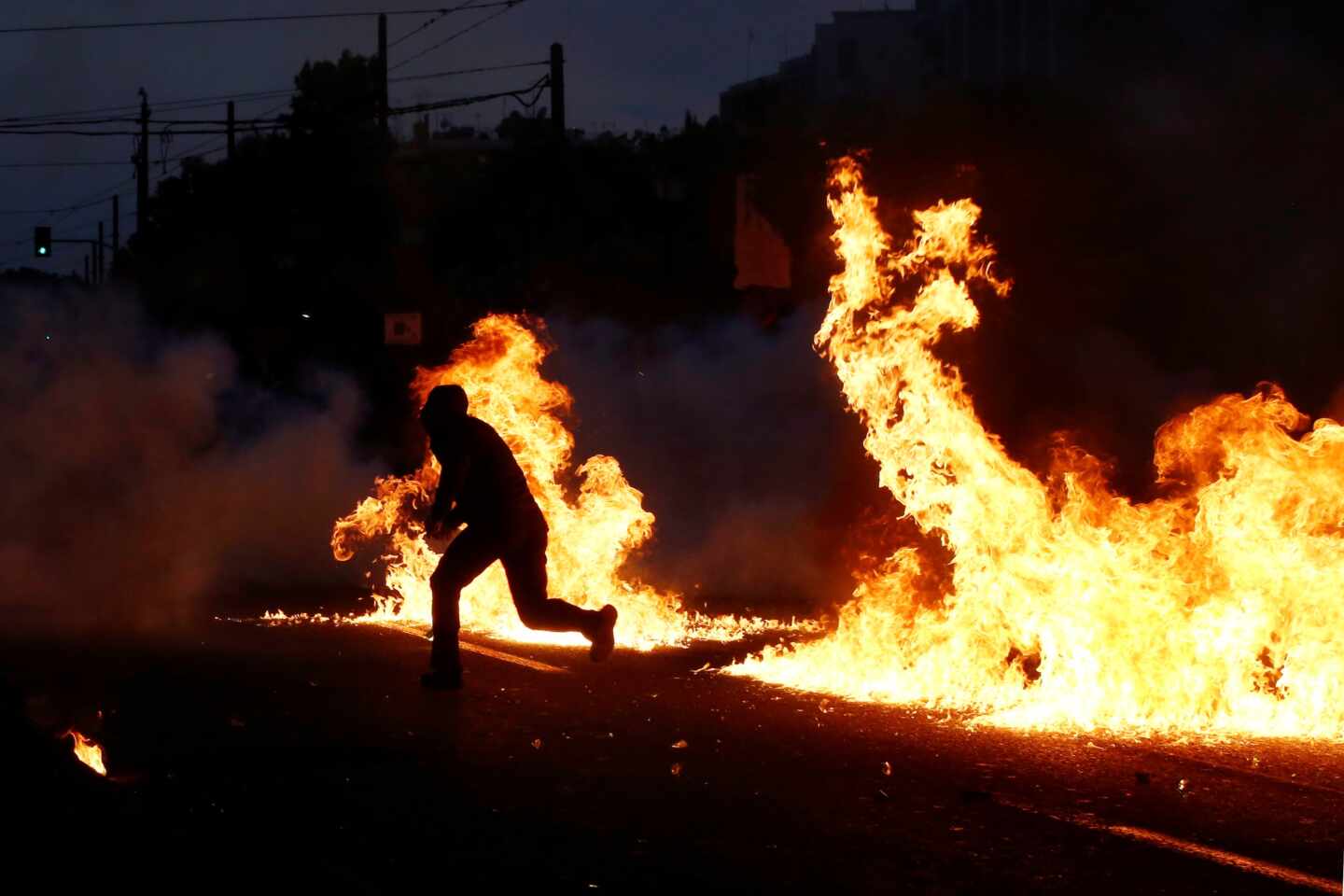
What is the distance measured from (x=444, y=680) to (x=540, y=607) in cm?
68

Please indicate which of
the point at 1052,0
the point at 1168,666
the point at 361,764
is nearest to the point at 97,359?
the point at 361,764

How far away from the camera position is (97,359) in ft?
57.5

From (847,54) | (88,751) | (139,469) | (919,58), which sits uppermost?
(847,54)

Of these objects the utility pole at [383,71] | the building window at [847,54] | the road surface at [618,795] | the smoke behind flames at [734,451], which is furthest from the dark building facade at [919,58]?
the road surface at [618,795]

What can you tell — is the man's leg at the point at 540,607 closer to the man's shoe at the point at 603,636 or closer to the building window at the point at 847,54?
the man's shoe at the point at 603,636

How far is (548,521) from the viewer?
13.5 meters

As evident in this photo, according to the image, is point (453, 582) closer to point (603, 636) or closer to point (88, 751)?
point (603, 636)

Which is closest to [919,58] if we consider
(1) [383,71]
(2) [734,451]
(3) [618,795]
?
(1) [383,71]

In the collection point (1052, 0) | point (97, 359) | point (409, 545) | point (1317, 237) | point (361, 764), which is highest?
point (1052, 0)

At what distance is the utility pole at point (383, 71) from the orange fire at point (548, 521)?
22592 mm

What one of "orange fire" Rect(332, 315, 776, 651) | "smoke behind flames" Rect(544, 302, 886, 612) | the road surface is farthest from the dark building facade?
the road surface

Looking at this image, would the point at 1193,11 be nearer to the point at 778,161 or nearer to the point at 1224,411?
the point at 778,161

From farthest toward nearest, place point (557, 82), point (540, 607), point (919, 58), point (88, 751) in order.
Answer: point (919, 58) < point (557, 82) < point (540, 607) < point (88, 751)

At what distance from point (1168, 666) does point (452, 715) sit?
3.70 m
